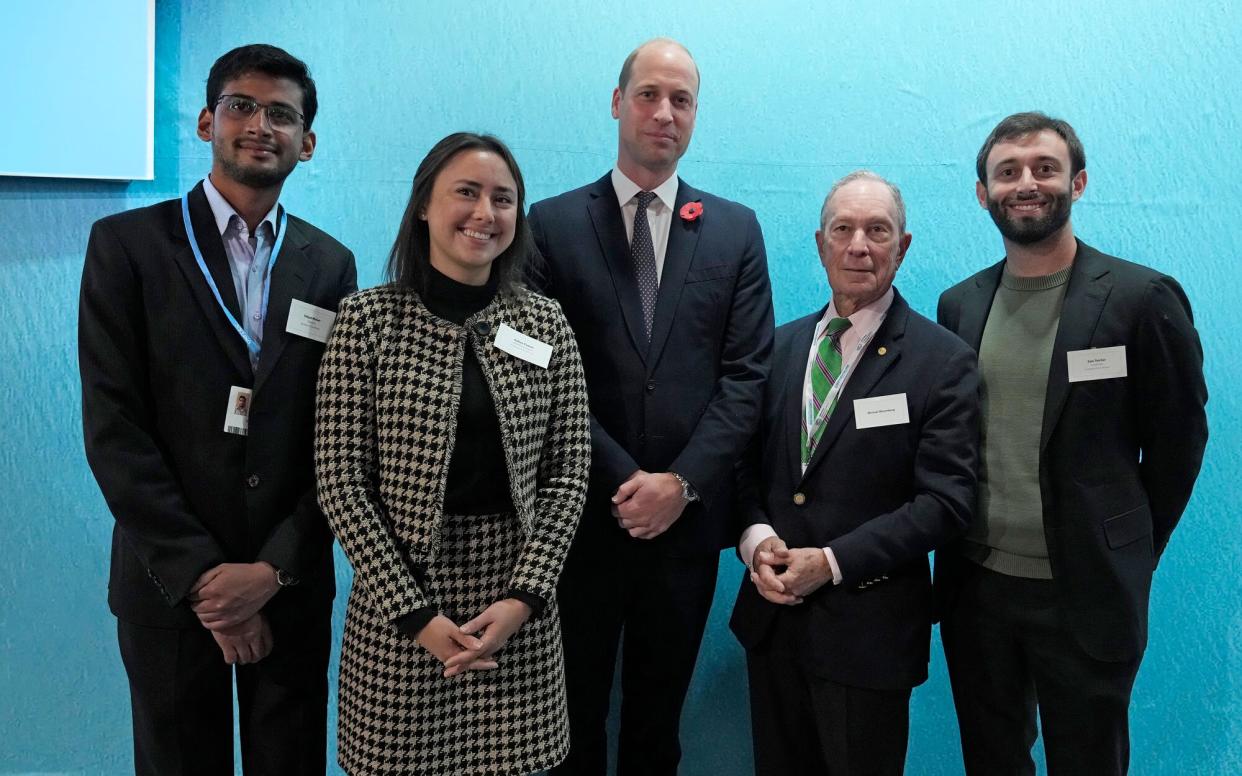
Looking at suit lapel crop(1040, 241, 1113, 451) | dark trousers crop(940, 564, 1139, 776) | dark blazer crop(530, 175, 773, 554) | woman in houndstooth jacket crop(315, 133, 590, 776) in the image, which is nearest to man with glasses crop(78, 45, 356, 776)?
woman in houndstooth jacket crop(315, 133, 590, 776)

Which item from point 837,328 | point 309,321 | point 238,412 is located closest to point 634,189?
point 837,328

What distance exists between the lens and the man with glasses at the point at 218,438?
189 cm

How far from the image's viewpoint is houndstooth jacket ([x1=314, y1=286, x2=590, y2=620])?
179 centimetres

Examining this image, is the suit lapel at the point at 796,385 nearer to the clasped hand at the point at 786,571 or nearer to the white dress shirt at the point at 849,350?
the white dress shirt at the point at 849,350

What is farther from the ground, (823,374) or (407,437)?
(823,374)

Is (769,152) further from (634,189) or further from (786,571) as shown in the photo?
(786,571)

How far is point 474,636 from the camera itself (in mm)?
1811

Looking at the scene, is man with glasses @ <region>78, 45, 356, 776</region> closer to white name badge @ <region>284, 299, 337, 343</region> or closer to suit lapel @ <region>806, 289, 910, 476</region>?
white name badge @ <region>284, 299, 337, 343</region>

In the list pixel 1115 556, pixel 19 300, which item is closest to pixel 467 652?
pixel 1115 556

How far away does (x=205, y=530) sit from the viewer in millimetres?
1914

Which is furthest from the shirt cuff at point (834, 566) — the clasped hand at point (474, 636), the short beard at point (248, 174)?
the short beard at point (248, 174)

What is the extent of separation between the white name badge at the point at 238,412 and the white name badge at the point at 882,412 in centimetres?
135

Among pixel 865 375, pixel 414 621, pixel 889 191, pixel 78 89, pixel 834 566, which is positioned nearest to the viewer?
pixel 414 621

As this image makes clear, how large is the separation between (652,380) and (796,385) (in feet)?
1.18
